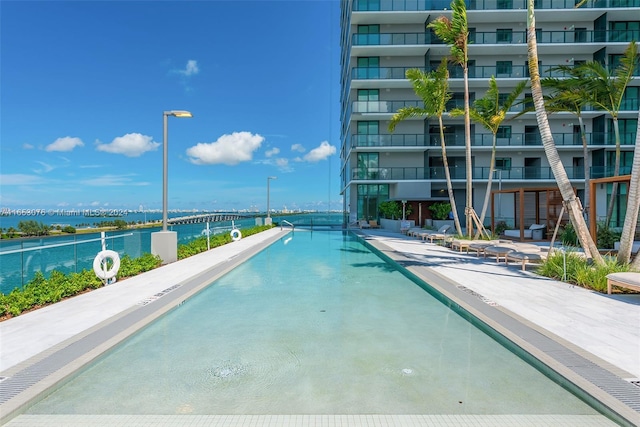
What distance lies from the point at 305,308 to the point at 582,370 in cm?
411

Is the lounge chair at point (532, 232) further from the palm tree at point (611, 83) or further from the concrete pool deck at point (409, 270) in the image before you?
the concrete pool deck at point (409, 270)

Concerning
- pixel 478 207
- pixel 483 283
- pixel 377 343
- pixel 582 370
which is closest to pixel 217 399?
pixel 377 343

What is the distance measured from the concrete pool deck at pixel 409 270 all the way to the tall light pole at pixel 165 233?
1.45 metres

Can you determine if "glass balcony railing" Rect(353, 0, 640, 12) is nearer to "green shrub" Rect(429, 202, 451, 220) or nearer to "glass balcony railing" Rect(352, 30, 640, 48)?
"glass balcony railing" Rect(352, 30, 640, 48)

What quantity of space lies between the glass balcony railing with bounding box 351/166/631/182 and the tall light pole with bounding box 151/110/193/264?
19.4 m

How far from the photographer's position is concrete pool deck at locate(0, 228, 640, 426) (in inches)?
112

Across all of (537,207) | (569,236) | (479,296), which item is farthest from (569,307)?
(537,207)

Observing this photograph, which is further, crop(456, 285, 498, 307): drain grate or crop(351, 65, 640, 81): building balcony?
crop(351, 65, 640, 81): building balcony

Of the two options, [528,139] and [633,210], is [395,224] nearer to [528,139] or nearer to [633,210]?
[528,139]

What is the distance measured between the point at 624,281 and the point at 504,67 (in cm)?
2757

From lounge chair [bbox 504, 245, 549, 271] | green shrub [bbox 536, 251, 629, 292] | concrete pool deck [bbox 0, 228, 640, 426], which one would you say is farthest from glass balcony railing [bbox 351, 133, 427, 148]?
green shrub [bbox 536, 251, 629, 292]

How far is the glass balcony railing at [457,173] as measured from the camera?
2691cm

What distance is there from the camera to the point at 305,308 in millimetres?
6230

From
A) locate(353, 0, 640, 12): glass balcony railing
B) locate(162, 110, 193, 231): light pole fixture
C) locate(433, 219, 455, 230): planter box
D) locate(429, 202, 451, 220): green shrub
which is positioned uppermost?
locate(353, 0, 640, 12): glass balcony railing
